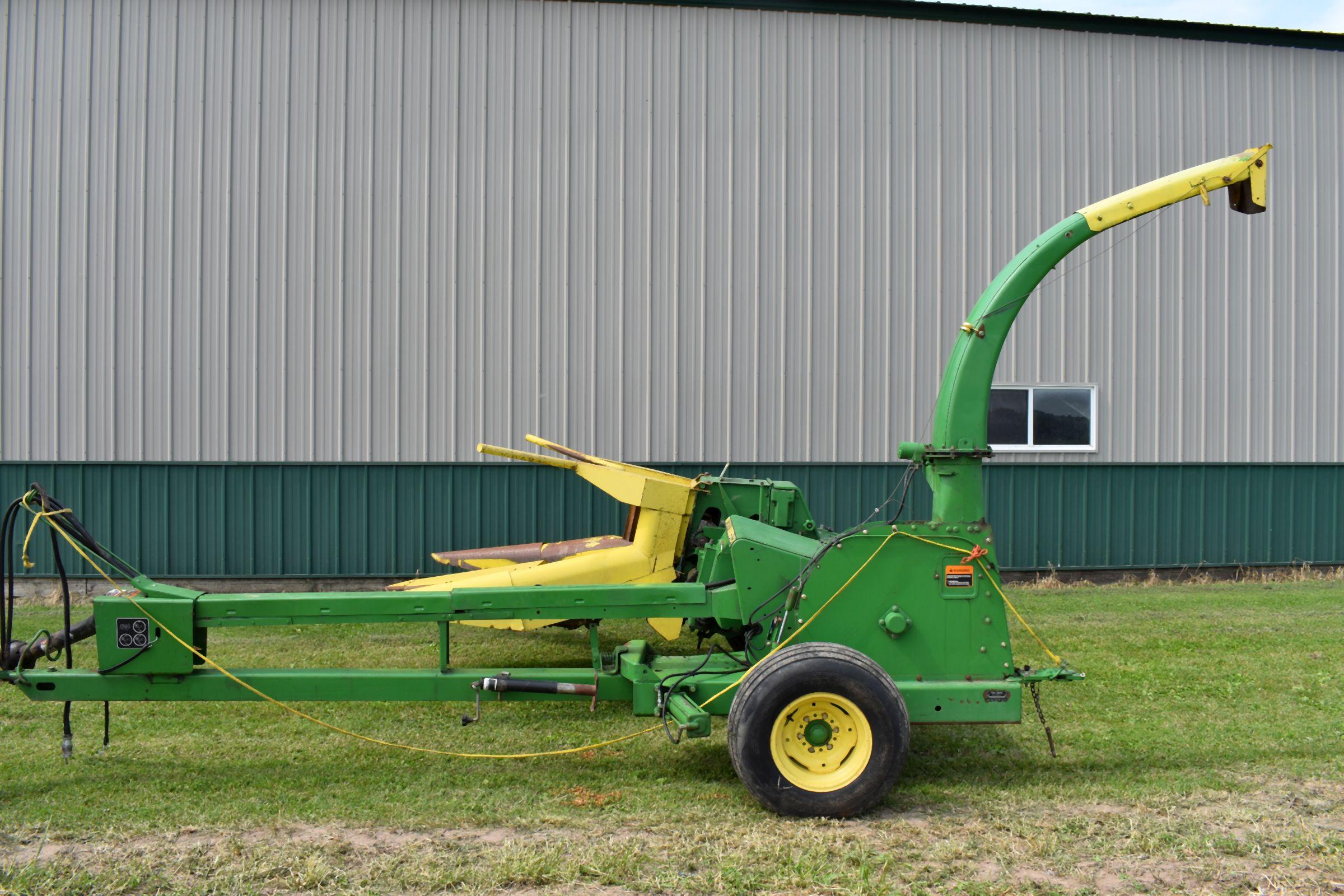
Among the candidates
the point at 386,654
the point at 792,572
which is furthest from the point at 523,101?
the point at 792,572

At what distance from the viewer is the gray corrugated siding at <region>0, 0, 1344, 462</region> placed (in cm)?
1265

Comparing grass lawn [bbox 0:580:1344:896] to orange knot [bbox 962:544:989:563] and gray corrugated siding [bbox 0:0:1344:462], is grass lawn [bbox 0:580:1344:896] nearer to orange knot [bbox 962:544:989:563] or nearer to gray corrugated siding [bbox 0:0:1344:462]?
orange knot [bbox 962:544:989:563]

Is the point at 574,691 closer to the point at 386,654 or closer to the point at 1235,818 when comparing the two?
the point at 1235,818

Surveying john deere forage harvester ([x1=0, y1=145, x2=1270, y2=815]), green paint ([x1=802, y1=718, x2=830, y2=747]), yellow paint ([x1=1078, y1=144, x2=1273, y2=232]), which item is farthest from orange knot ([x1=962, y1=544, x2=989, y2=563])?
yellow paint ([x1=1078, y1=144, x2=1273, y2=232])

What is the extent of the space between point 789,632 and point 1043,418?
9.40 metres

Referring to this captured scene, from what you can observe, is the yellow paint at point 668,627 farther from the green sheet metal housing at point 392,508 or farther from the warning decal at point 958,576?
the green sheet metal housing at point 392,508

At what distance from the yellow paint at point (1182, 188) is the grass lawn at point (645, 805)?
3.17 meters

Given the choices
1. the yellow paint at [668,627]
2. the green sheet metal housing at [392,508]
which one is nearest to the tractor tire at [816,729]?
the yellow paint at [668,627]

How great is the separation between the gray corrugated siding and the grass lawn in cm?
583

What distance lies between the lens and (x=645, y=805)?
213 inches

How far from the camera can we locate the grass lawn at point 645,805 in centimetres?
451

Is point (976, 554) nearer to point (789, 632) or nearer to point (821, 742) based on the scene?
point (789, 632)

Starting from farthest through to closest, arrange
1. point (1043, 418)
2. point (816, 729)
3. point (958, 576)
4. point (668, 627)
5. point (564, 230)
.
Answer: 1. point (1043, 418)
2. point (564, 230)
3. point (668, 627)
4. point (958, 576)
5. point (816, 729)

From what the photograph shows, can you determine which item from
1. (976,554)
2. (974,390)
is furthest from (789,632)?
(974,390)
